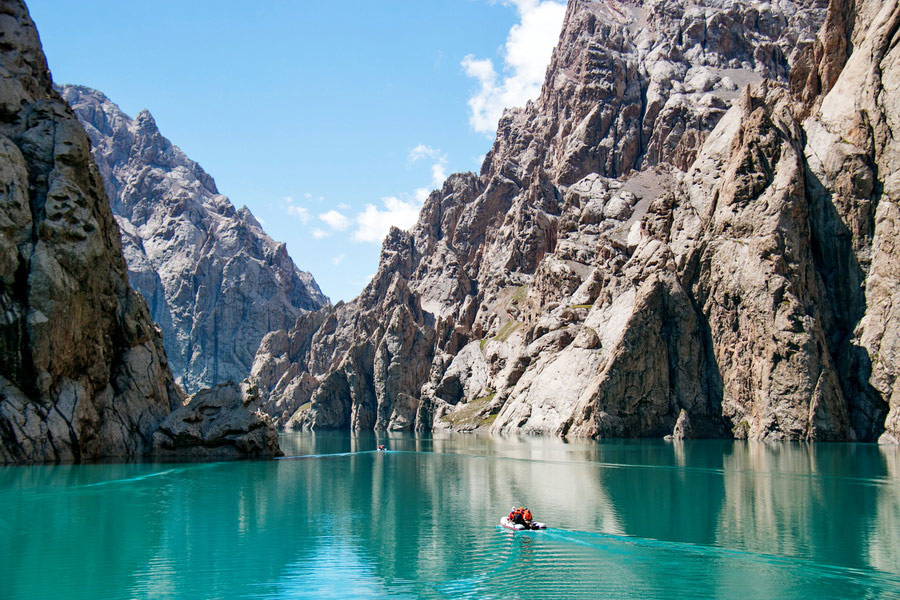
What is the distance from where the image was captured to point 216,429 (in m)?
A: 93.0

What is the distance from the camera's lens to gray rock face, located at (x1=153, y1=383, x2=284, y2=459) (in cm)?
9200

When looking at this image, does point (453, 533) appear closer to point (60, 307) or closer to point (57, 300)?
point (60, 307)

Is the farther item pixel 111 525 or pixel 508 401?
pixel 508 401

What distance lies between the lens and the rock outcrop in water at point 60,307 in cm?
7900

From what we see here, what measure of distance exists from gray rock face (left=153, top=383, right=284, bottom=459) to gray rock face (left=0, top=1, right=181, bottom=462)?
4.73 m

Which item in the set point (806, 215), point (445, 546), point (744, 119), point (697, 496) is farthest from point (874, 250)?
point (445, 546)

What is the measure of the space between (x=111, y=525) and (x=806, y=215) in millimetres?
132426

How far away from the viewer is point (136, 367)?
97.2 m

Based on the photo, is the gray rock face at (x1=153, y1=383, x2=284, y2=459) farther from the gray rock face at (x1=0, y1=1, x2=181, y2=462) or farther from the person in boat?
the person in boat

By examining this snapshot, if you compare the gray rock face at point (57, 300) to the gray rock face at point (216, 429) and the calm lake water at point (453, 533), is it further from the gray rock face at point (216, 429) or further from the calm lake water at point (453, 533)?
the calm lake water at point (453, 533)

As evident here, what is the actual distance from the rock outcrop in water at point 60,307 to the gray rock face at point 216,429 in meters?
0.27

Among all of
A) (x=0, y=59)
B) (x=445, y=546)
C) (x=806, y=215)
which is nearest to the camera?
(x=445, y=546)

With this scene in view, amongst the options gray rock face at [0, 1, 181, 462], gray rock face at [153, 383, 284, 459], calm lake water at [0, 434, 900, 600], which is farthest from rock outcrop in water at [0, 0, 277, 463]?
calm lake water at [0, 434, 900, 600]

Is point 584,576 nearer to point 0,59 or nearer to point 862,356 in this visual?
point 0,59
